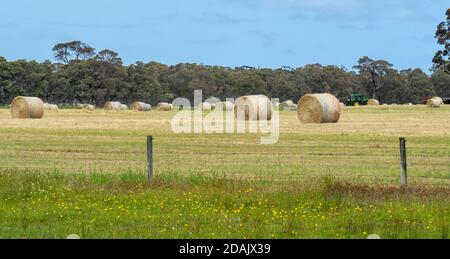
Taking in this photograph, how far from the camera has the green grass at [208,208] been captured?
10547 mm

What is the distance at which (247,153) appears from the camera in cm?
2312

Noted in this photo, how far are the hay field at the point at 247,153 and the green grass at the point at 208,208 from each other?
7.98 feet

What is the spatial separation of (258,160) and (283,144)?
549cm

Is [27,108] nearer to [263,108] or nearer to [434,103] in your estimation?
[263,108]

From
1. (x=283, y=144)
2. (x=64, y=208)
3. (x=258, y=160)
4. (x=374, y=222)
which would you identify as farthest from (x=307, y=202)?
(x=283, y=144)

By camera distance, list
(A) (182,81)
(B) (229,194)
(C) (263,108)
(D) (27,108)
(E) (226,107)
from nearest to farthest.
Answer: (B) (229,194) < (C) (263,108) < (D) (27,108) < (E) (226,107) < (A) (182,81)

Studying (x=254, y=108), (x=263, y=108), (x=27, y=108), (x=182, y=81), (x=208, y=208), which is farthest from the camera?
(x=182, y=81)

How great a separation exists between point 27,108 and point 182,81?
75.4m

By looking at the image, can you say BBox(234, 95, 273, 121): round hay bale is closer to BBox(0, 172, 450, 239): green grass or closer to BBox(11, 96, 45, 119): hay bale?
BBox(11, 96, 45, 119): hay bale

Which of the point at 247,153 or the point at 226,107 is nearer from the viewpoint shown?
the point at 247,153

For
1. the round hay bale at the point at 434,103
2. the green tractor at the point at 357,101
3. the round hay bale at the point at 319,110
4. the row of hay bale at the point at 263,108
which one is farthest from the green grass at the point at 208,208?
the green tractor at the point at 357,101

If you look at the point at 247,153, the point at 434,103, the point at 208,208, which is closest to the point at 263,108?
the point at 247,153

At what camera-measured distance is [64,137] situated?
30672 millimetres
